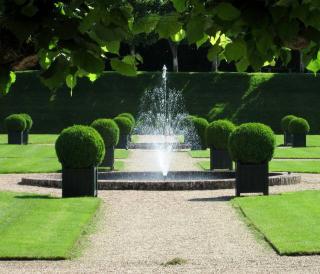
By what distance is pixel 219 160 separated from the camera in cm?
2398

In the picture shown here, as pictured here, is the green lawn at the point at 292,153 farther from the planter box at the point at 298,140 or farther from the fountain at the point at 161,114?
the fountain at the point at 161,114

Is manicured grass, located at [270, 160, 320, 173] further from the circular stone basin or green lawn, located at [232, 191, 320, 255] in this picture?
green lawn, located at [232, 191, 320, 255]

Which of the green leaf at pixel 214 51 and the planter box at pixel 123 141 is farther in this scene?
A: the planter box at pixel 123 141

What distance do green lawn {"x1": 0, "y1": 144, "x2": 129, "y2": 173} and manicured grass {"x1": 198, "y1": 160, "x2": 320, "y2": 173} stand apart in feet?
8.62

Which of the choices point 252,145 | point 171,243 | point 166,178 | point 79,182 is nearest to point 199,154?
point 166,178

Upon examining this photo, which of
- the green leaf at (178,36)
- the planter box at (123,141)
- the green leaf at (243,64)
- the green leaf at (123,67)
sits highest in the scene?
the green leaf at (178,36)

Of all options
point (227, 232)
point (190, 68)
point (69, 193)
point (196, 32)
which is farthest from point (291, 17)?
point (190, 68)

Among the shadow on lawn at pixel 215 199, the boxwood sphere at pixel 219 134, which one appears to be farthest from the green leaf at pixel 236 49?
the boxwood sphere at pixel 219 134

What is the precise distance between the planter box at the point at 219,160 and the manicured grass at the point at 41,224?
785 centimetres

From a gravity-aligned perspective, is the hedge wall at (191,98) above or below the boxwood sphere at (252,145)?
above

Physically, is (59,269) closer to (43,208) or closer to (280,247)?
(280,247)

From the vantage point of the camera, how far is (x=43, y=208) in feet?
48.9

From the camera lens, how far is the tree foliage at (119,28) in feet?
13.9

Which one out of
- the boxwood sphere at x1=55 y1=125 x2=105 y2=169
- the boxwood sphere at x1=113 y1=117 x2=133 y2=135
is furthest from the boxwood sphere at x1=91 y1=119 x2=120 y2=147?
the boxwood sphere at x1=113 y1=117 x2=133 y2=135
